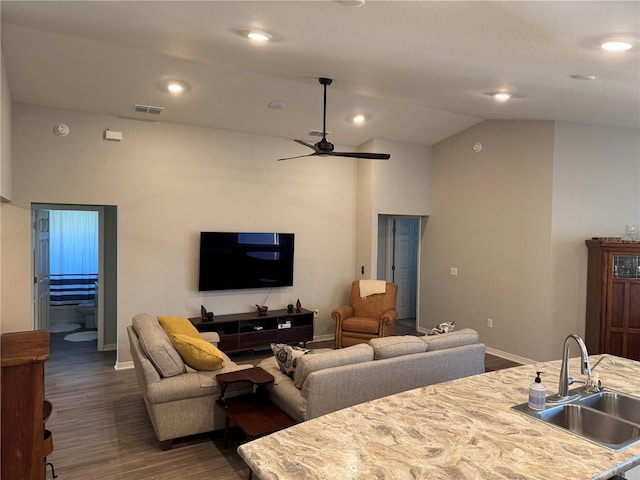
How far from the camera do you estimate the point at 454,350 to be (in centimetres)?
388

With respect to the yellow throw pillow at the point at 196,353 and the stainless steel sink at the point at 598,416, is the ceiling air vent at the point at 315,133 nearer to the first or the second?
the yellow throw pillow at the point at 196,353

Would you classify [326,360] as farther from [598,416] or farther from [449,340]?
[598,416]

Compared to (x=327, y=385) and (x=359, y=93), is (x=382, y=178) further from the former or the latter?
(x=327, y=385)

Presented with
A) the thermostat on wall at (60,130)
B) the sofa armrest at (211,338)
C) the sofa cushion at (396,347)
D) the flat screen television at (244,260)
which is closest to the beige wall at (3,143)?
the thermostat on wall at (60,130)

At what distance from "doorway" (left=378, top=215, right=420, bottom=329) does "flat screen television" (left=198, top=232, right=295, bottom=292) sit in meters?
2.48

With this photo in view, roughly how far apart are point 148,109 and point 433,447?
478 centimetres

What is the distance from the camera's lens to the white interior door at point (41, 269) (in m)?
5.50

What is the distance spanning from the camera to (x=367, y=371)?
339 cm

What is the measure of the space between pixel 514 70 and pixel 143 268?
15.1 ft

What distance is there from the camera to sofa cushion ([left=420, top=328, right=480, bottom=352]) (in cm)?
384

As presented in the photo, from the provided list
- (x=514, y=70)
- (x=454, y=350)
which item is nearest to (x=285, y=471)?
(x=454, y=350)

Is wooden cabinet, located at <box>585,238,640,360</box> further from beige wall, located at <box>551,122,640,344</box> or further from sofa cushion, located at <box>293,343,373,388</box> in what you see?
sofa cushion, located at <box>293,343,373,388</box>

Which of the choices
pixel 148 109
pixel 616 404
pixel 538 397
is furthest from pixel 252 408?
pixel 148 109

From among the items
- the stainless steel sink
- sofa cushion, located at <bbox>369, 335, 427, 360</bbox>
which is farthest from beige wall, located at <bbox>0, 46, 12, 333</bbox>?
the stainless steel sink
